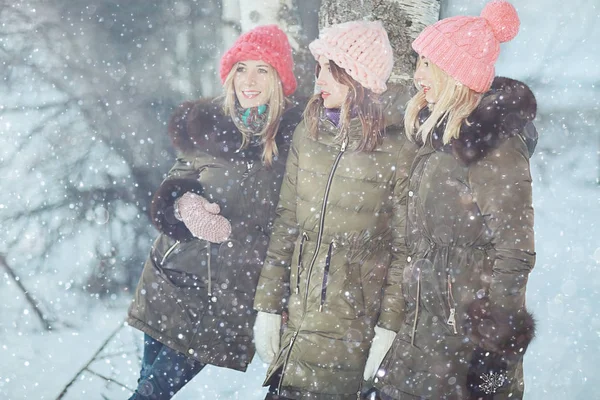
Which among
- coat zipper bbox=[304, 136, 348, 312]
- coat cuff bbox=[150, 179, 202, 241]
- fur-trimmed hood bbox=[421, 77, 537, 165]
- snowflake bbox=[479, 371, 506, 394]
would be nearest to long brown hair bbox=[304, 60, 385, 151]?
coat zipper bbox=[304, 136, 348, 312]

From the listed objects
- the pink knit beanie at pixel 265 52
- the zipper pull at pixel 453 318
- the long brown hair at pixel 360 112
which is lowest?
the zipper pull at pixel 453 318

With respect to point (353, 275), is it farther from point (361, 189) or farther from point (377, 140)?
point (377, 140)

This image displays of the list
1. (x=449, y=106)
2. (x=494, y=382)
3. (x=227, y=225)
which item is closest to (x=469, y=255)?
(x=494, y=382)

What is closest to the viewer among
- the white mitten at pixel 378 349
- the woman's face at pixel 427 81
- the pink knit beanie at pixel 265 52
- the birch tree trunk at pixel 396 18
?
the woman's face at pixel 427 81

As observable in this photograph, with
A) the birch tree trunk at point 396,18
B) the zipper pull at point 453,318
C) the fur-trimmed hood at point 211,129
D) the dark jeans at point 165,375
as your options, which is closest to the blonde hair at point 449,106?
the zipper pull at point 453,318

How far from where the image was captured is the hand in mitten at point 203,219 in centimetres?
305

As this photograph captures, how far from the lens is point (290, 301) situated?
9.72 ft

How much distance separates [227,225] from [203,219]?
13 cm

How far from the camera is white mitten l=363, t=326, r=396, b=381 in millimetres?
2785

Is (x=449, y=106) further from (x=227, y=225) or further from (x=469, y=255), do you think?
(x=227, y=225)

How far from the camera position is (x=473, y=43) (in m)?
2.54

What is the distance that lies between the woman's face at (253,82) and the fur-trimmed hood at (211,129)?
135 millimetres

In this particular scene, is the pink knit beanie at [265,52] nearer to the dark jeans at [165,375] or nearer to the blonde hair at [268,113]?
the blonde hair at [268,113]

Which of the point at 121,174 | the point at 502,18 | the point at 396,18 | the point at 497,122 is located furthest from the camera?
the point at 121,174
